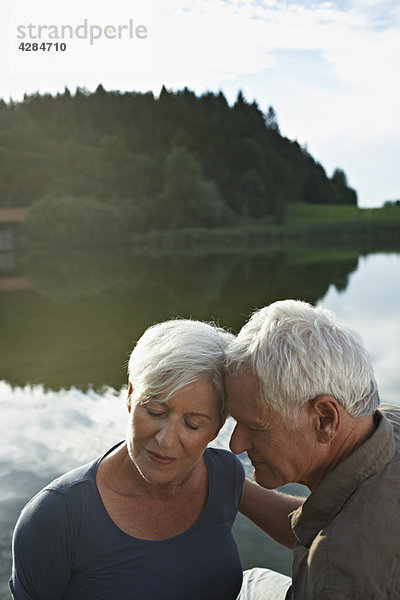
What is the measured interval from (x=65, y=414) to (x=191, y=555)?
16.1ft

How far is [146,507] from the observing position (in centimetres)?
203

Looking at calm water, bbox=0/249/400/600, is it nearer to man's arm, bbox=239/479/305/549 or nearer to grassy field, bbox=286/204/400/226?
man's arm, bbox=239/479/305/549

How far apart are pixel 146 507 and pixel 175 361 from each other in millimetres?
536

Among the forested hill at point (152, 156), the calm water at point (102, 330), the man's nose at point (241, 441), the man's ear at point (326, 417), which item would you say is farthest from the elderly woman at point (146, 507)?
the forested hill at point (152, 156)

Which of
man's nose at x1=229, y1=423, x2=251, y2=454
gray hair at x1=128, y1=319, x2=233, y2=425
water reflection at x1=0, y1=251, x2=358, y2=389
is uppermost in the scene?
gray hair at x1=128, y1=319, x2=233, y2=425

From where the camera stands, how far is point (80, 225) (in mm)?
47750

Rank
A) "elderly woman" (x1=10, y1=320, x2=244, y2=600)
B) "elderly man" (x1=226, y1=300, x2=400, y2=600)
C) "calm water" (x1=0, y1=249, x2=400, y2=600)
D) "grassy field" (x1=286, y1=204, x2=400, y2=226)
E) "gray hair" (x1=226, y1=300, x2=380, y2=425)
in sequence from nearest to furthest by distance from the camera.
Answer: "elderly man" (x1=226, y1=300, x2=400, y2=600)
"gray hair" (x1=226, y1=300, x2=380, y2=425)
"elderly woman" (x1=10, y1=320, x2=244, y2=600)
"calm water" (x1=0, y1=249, x2=400, y2=600)
"grassy field" (x1=286, y1=204, x2=400, y2=226)

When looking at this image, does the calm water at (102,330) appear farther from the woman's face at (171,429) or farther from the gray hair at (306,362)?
the gray hair at (306,362)

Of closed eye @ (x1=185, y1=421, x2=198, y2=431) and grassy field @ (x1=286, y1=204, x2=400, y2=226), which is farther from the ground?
grassy field @ (x1=286, y1=204, x2=400, y2=226)

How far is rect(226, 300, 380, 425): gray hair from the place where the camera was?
166cm

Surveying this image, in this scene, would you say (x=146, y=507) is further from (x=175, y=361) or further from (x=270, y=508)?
(x=270, y=508)

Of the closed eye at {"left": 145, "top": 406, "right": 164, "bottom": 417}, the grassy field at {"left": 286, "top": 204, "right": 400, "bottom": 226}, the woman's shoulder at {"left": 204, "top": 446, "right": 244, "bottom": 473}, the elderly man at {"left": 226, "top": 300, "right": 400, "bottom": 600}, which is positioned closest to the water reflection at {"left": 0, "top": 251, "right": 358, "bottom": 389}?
the woman's shoulder at {"left": 204, "top": 446, "right": 244, "bottom": 473}

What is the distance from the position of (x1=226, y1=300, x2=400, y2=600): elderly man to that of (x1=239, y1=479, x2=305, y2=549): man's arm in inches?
23.3

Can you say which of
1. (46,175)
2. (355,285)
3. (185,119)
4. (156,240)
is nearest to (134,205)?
(156,240)
